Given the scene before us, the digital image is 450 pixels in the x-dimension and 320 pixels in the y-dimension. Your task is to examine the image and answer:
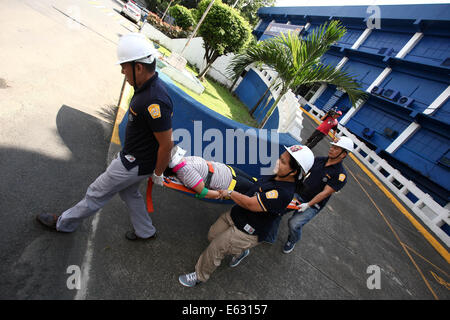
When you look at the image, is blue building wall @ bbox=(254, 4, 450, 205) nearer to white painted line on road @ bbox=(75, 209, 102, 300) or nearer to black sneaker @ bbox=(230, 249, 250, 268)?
black sneaker @ bbox=(230, 249, 250, 268)

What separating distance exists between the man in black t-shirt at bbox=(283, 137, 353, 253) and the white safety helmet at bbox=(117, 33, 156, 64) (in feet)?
8.73

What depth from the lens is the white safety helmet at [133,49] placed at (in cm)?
168

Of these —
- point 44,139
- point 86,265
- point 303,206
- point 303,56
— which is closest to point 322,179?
point 303,206

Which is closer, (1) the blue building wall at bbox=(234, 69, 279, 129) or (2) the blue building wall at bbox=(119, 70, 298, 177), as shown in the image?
(2) the blue building wall at bbox=(119, 70, 298, 177)

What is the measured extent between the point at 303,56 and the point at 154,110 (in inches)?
186

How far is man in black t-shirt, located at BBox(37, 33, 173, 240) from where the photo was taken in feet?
5.72

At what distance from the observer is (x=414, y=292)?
3902 mm

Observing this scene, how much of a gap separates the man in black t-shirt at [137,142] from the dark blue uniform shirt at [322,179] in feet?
7.59

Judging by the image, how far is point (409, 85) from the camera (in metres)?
14.0

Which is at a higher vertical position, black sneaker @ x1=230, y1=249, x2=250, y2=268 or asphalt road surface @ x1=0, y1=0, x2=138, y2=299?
black sneaker @ x1=230, y1=249, x2=250, y2=268

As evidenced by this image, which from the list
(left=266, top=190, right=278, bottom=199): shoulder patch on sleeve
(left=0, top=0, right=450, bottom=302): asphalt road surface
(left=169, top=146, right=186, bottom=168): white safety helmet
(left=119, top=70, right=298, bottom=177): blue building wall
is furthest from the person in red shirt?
(left=169, top=146, right=186, bottom=168): white safety helmet

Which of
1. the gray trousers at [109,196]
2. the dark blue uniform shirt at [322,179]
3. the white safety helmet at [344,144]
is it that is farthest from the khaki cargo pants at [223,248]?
the white safety helmet at [344,144]

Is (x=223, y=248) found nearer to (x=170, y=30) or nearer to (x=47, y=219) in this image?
(x=47, y=219)

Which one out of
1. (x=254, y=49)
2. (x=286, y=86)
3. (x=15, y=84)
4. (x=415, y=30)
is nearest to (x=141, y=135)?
(x=15, y=84)
